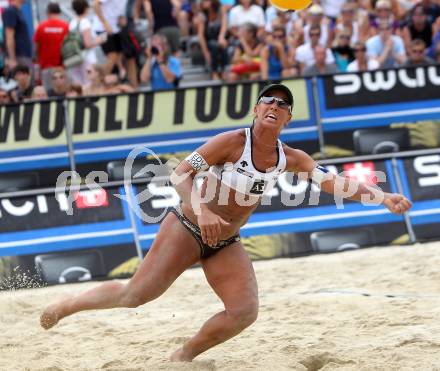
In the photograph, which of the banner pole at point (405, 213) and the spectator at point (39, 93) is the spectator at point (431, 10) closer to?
the banner pole at point (405, 213)

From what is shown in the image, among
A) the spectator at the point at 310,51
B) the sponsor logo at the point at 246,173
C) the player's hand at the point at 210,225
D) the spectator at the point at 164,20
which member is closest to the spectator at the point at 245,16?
the spectator at the point at 310,51

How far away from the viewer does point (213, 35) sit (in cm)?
1394

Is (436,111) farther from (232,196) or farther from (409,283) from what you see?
(232,196)

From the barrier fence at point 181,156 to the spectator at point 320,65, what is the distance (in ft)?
3.93

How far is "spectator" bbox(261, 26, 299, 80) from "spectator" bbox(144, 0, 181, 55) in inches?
53.0

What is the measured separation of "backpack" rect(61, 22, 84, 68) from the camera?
12.4m

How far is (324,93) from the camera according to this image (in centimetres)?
1191

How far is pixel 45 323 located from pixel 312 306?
2.37 metres

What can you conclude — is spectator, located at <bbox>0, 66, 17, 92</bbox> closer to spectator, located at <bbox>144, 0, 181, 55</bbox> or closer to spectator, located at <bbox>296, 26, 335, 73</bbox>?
spectator, located at <bbox>144, 0, 181, 55</bbox>

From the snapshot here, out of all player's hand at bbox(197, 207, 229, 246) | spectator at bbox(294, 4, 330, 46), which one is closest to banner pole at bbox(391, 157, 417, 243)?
spectator at bbox(294, 4, 330, 46)

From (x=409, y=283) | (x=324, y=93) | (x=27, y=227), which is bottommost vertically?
(x=409, y=283)

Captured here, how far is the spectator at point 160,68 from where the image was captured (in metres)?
12.7

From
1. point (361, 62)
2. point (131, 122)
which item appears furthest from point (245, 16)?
point (131, 122)

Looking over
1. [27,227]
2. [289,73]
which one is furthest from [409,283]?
[289,73]
